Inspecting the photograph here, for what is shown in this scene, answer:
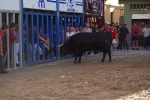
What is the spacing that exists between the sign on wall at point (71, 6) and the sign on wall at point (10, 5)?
4026mm

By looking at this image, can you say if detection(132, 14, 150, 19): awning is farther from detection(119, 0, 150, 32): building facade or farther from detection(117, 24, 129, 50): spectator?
detection(117, 24, 129, 50): spectator

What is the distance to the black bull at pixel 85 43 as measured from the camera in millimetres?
16812

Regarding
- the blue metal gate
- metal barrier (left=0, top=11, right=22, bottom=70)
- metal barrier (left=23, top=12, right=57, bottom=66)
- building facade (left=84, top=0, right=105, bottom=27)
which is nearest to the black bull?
metal barrier (left=23, top=12, right=57, bottom=66)

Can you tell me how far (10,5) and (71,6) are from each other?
19.5 feet

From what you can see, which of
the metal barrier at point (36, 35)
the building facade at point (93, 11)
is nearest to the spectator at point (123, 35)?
the building facade at point (93, 11)

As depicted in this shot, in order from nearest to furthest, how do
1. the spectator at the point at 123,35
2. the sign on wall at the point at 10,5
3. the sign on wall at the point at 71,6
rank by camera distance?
the sign on wall at the point at 10,5
the sign on wall at the point at 71,6
the spectator at the point at 123,35

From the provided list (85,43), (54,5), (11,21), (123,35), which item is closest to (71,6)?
(54,5)

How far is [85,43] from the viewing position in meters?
16.8

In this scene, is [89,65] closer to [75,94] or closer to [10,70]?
[10,70]

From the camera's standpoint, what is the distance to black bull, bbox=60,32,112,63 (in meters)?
16.8

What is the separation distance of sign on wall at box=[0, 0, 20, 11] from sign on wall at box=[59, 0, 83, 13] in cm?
403

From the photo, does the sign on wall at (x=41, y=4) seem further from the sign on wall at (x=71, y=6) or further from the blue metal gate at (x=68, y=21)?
the blue metal gate at (x=68, y=21)

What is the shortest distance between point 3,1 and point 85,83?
185 inches

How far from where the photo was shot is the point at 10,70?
48.6ft
